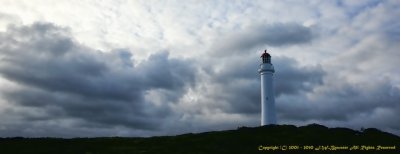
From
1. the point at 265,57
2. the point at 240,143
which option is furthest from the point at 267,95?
the point at 240,143

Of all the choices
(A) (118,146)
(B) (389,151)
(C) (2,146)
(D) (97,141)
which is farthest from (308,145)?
(C) (2,146)

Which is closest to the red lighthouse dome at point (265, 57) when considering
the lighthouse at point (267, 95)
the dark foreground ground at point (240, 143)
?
the lighthouse at point (267, 95)

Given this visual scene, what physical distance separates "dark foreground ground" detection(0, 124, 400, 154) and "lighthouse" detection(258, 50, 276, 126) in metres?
4.18

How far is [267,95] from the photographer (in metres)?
87.3

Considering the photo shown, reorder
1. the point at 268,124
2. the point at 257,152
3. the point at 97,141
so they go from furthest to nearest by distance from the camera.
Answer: the point at 268,124 → the point at 97,141 → the point at 257,152

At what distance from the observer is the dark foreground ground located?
2785 inches

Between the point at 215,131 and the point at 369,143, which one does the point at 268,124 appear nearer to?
the point at 215,131

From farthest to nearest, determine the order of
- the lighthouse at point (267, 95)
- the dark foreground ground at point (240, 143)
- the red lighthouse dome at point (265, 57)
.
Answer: the red lighthouse dome at point (265, 57), the lighthouse at point (267, 95), the dark foreground ground at point (240, 143)

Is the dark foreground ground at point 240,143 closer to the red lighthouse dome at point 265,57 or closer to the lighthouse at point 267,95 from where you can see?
the lighthouse at point 267,95

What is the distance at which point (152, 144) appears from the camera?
249 feet

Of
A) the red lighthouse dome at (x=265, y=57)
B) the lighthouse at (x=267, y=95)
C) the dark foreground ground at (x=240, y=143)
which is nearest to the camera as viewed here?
the dark foreground ground at (x=240, y=143)

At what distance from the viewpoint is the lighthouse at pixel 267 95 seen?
286 feet

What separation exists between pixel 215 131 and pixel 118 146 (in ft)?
56.4

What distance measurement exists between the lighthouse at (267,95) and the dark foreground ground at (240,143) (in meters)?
4.18
